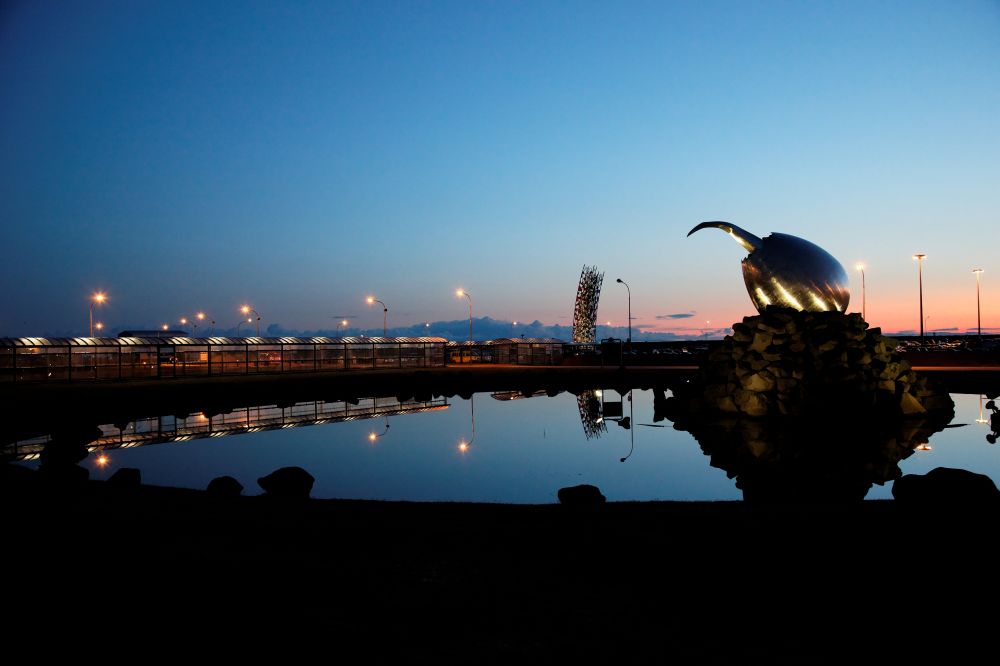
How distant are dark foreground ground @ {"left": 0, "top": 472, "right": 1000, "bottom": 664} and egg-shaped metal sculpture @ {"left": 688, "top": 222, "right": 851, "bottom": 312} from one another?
16.6 m

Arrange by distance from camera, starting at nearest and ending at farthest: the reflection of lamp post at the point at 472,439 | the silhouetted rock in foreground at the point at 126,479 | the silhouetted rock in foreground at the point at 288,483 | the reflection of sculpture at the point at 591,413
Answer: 1. the silhouetted rock in foreground at the point at 126,479
2. the silhouetted rock in foreground at the point at 288,483
3. the reflection of lamp post at the point at 472,439
4. the reflection of sculpture at the point at 591,413

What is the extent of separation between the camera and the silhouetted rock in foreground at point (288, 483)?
33.3ft

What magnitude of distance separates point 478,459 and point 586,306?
81529 millimetres

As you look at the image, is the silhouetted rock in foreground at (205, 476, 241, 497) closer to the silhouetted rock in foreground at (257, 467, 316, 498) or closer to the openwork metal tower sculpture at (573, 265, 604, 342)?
the silhouetted rock in foreground at (257, 467, 316, 498)

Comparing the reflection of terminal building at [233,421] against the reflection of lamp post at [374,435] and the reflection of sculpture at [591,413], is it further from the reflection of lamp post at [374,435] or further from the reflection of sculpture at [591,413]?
the reflection of sculpture at [591,413]

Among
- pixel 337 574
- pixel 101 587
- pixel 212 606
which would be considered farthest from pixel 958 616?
pixel 101 587

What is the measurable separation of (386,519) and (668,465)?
8250 mm

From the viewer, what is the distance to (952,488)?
7340mm

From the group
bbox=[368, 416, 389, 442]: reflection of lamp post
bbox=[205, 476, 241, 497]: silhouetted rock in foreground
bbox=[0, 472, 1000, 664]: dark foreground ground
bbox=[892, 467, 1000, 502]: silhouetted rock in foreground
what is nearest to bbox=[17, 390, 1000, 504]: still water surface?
bbox=[368, 416, 389, 442]: reflection of lamp post

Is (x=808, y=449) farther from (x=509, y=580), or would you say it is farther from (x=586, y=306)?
(x=586, y=306)

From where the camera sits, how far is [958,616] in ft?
15.6

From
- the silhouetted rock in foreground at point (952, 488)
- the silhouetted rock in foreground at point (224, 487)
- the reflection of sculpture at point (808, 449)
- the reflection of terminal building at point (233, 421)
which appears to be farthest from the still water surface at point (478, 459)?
the silhouetted rock in foreground at point (952, 488)

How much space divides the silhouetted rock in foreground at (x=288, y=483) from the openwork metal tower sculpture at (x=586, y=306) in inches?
3377

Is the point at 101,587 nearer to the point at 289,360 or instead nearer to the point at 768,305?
the point at 768,305
